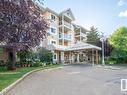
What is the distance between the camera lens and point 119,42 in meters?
48.2

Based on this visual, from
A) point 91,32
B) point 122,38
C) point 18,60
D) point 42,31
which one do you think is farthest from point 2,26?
point 91,32

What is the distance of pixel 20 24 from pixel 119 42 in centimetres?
3366

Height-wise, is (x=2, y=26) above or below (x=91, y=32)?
below

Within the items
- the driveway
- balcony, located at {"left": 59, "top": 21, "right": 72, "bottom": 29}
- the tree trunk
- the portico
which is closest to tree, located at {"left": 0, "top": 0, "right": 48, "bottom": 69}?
the driveway

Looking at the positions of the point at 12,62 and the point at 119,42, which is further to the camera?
the point at 119,42

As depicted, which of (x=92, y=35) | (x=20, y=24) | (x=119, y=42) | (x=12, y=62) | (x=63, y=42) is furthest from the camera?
(x=92, y=35)

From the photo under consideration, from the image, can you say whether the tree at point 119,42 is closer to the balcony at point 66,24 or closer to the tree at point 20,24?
the balcony at point 66,24

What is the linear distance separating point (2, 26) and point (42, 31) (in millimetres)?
6627

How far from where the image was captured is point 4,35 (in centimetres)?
1670

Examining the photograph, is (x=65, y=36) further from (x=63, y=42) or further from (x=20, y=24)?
(x=20, y=24)

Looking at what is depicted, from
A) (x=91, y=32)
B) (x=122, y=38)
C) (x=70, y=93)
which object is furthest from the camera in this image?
(x=91, y=32)

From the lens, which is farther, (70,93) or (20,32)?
(20,32)

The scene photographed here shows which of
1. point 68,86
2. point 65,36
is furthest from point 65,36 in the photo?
point 68,86

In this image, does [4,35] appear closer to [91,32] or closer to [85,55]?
[85,55]
